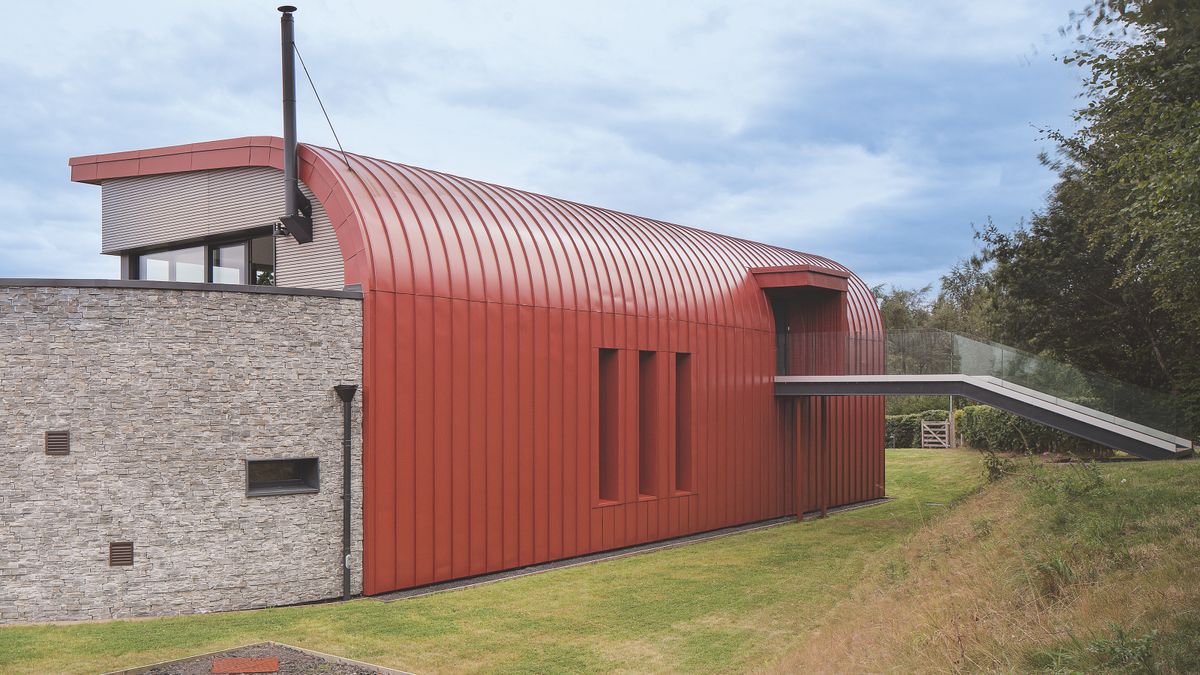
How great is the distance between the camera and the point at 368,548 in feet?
42.2

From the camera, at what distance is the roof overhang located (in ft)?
70.7

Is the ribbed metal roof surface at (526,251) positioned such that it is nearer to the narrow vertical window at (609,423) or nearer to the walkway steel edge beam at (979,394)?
the narrow vertical window at (609,423)

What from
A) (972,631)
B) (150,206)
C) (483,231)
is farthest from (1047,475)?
(150,206)

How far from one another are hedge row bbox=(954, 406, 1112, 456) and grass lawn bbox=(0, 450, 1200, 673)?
12.0 metres

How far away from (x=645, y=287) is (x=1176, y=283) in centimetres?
992

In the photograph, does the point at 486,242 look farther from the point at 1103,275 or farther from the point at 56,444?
the point at 1103,275

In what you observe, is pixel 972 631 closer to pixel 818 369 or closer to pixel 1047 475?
pixel 1047 475

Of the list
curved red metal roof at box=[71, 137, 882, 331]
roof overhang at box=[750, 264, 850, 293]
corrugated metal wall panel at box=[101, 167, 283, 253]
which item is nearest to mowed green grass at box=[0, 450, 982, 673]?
curved red metal roof at box=[71, 137, 882, 331]

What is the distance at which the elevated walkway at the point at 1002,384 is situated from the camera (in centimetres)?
1827

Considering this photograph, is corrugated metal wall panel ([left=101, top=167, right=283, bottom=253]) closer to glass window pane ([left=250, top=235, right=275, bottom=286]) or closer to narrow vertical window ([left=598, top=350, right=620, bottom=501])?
glass window pane ([left=250, top=235, right=275, bottom=286])

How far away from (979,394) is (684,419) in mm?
5871

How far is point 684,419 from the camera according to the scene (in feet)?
62.9

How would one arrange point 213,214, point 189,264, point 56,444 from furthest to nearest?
point 189,264 → point 213,214 → point 56,444

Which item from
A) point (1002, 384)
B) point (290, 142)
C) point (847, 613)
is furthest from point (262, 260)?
point (1002, 384)
